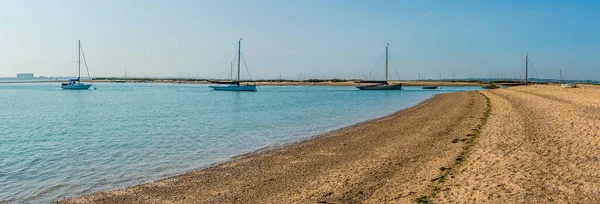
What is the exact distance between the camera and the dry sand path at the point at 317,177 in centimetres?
972

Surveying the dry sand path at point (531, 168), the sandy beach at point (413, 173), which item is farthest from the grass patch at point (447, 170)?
the dry sand path at point (531, 168)

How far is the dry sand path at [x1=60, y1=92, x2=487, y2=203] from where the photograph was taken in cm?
972

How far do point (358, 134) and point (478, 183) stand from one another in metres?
12.1

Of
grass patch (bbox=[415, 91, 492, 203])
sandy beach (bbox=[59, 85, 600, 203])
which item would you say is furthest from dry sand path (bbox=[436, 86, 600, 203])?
grass patch (bbox=[415, 91, 492, 203])

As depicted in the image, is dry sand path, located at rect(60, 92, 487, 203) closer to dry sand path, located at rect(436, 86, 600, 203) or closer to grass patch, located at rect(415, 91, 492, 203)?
grass patch, located at rect(415, 91, 492, 203)

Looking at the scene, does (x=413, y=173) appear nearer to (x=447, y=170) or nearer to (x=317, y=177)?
(x=447, y=170)

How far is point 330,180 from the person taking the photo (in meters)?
11.2

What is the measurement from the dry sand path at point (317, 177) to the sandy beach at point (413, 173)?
0.03 metres

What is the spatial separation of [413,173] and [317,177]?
263 cm

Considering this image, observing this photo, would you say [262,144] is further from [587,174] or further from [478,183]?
[587,174]

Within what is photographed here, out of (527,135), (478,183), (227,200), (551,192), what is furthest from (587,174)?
(227,200)

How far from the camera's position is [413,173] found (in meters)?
11.2

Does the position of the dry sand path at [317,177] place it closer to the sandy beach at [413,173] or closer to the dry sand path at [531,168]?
the sandy beach at [413,173]

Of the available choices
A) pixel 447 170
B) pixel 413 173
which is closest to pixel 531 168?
pixel 447 170
